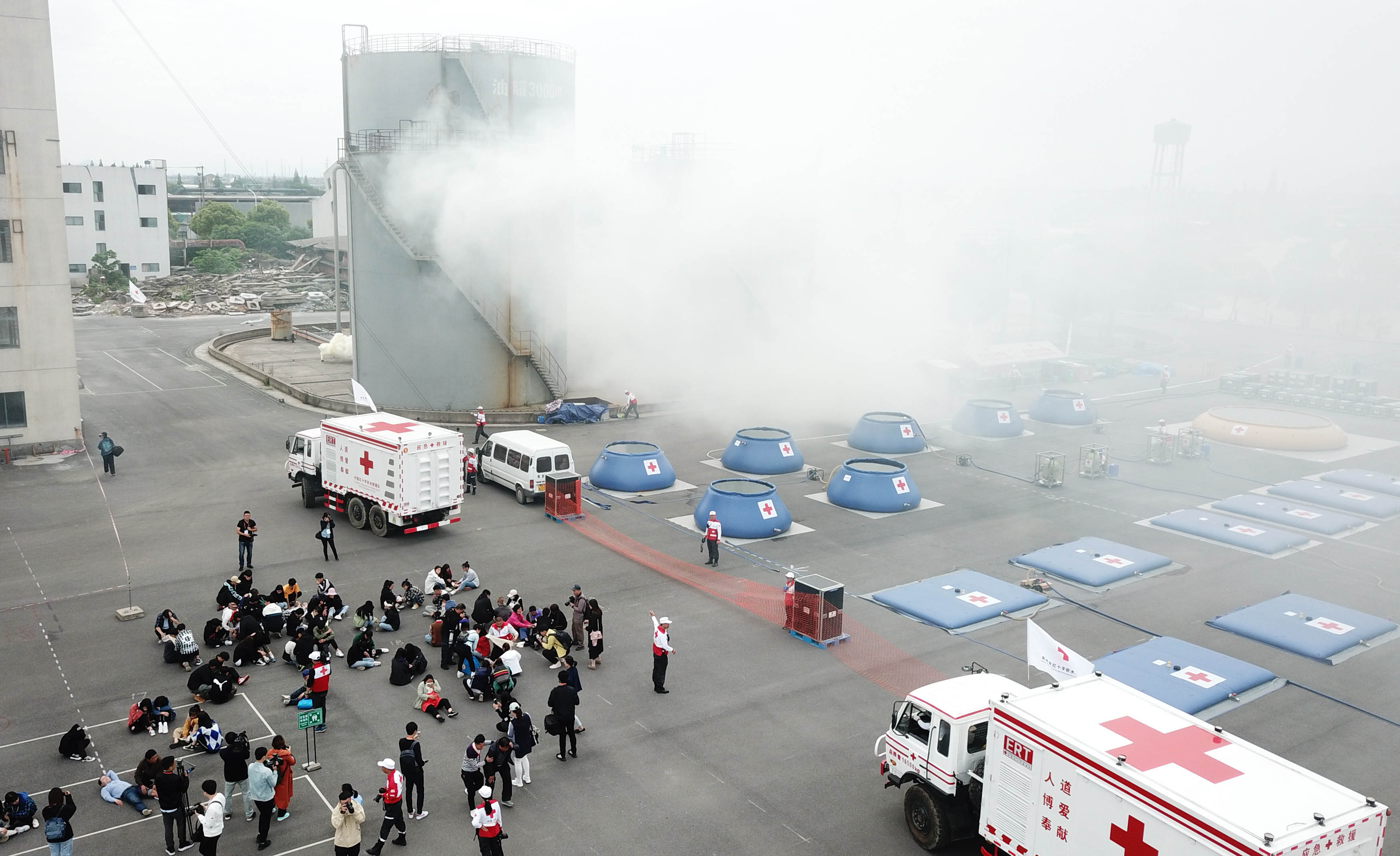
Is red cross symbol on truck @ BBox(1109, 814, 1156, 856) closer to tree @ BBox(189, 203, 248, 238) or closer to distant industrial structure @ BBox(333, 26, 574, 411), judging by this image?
distant industrial structure @ BBox(333, 26, 574, 411)

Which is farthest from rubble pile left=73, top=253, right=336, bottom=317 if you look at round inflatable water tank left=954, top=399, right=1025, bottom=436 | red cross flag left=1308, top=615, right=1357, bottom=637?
red cross flag left=1308, top=615, right=1357, bottom=637

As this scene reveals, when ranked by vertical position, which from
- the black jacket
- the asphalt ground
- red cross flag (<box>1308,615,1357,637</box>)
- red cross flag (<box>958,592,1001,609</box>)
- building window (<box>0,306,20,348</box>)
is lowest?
the asphalt ground

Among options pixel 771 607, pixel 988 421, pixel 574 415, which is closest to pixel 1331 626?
pixel 771 607

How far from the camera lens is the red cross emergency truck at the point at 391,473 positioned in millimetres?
25562

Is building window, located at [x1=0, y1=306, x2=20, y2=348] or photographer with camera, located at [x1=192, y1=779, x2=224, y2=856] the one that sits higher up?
building window, located at [x1=0, y1=306, x2=20, y2=348]

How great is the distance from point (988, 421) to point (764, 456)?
41.1 feet

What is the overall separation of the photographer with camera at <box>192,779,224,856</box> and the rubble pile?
73.2m

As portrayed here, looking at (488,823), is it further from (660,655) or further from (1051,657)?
(1051,657)

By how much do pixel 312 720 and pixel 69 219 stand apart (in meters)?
97.6

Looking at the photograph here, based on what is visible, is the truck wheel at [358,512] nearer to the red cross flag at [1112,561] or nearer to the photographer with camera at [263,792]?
the photographer with camera at [263,792]

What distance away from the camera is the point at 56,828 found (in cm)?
1206

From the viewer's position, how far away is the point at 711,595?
75.4 ft

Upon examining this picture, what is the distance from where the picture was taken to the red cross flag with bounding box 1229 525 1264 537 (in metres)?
28.5

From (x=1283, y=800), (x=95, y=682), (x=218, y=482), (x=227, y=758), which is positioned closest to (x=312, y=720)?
(x=227, y=758)
